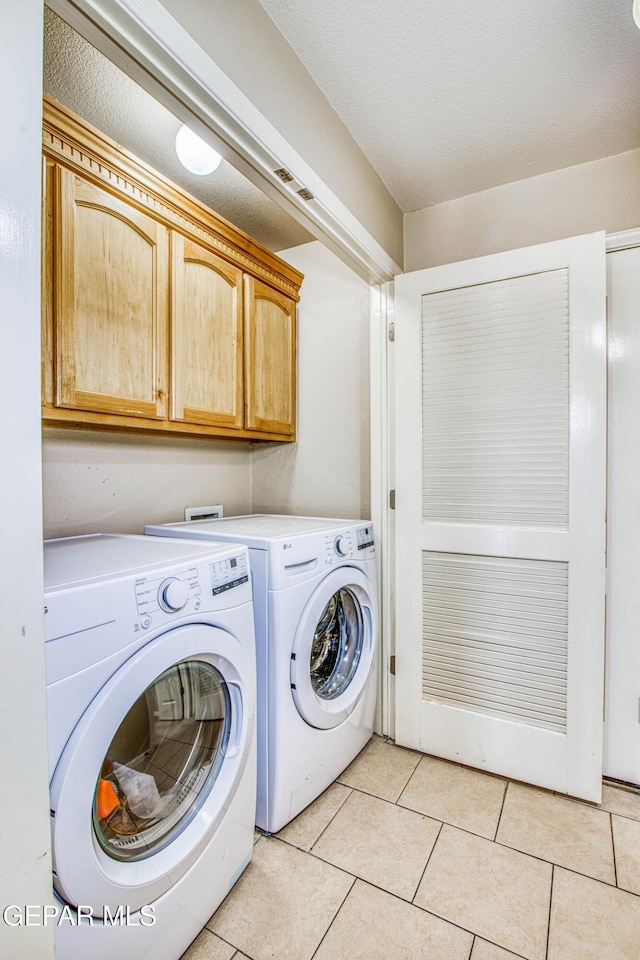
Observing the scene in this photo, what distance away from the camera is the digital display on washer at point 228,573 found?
1.21 m

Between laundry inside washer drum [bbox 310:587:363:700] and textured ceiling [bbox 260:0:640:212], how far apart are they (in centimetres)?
173

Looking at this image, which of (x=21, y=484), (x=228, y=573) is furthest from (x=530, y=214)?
(x=21, y=484)

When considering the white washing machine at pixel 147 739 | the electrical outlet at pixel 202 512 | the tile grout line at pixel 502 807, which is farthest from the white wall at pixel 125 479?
the tile grout line at pixel 502 807

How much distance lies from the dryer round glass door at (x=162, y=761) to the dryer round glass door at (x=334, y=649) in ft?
1.11

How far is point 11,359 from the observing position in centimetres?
55

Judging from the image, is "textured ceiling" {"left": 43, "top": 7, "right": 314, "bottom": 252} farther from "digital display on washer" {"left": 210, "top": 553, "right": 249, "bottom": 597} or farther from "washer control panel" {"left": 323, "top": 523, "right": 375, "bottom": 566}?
"washer control panel" {"left": 323, "top": 523, "right": 375, "bottom": 566}

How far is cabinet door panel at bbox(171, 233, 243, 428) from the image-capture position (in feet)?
5.73

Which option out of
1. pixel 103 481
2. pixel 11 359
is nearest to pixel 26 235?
pixel 11 359

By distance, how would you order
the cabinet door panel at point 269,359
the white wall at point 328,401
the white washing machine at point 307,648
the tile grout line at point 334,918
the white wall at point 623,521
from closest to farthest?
1. the tile grout line at point 334,918
2. the white washing machine at point 307,648
3. the white wall at point 623,521
4. the cabinet door panel at point 269,359
5. the white wall at point 328,401

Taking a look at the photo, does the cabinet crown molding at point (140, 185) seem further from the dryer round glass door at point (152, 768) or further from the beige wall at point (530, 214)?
the dryer round glass door at point (152, 768)

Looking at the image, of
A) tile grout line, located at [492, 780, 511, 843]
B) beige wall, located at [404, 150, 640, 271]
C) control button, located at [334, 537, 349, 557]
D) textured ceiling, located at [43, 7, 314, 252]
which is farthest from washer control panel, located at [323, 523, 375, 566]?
textured ceiling, located at [43, 7, 314, 252]

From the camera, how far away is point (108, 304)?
4.88 ft

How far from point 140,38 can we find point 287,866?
2.10 m

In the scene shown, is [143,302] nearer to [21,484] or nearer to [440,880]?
[21,484]
